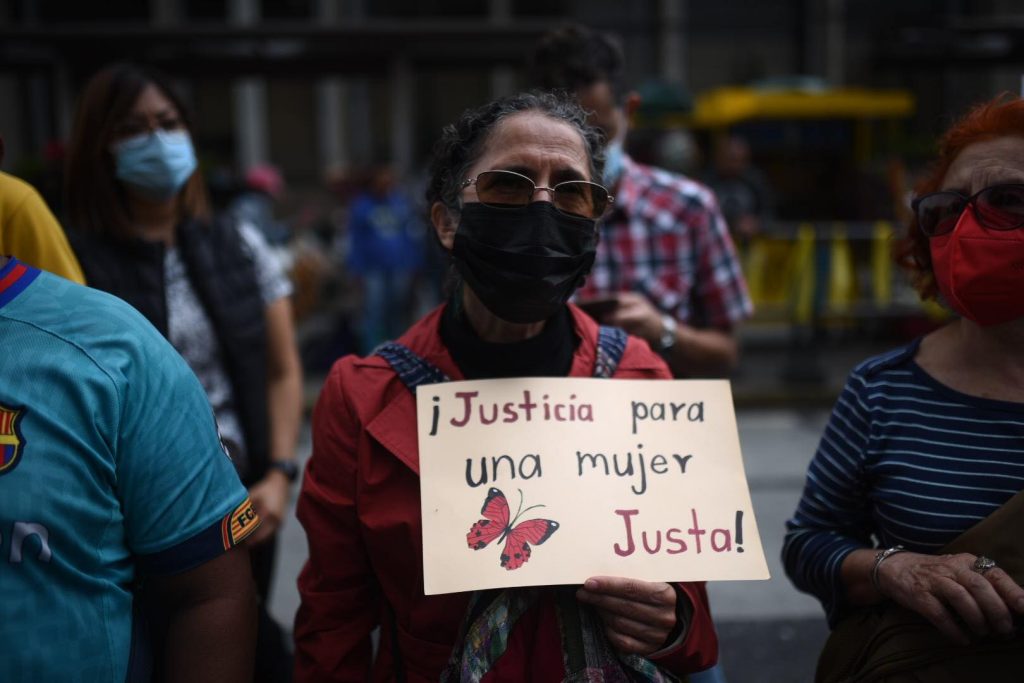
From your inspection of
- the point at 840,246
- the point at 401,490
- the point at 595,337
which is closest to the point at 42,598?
the point at 401,490

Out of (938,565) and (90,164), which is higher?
(90,164)

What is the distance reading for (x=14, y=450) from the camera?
1.29m

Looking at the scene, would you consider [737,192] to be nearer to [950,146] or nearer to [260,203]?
[260,203]

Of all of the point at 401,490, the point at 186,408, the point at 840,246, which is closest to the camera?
the point at 186,408

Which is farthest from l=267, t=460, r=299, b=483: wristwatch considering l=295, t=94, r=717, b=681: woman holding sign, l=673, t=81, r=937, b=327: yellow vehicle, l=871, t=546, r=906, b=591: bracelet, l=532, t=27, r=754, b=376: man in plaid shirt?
l=673, t=81, r=937, b=327: yellow vehicle

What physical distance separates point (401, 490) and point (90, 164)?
55.3 inches

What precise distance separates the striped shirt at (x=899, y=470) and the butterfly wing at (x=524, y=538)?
604 millimetres

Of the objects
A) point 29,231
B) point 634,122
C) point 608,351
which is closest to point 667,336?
point 608,351

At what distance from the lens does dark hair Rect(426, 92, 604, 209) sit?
1784 millimetres

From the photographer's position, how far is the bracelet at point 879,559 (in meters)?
1.67

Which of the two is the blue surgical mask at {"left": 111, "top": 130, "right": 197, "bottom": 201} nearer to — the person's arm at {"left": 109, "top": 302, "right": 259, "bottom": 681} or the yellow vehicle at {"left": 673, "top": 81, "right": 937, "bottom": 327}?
the person's arm at {"left": 109, "top": 302, "right": 259, "bottom": 681}

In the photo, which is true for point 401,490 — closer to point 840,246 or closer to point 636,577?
point 636,577

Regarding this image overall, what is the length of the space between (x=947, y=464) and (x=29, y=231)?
179 centimetres

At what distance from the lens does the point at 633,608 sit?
154 cm
